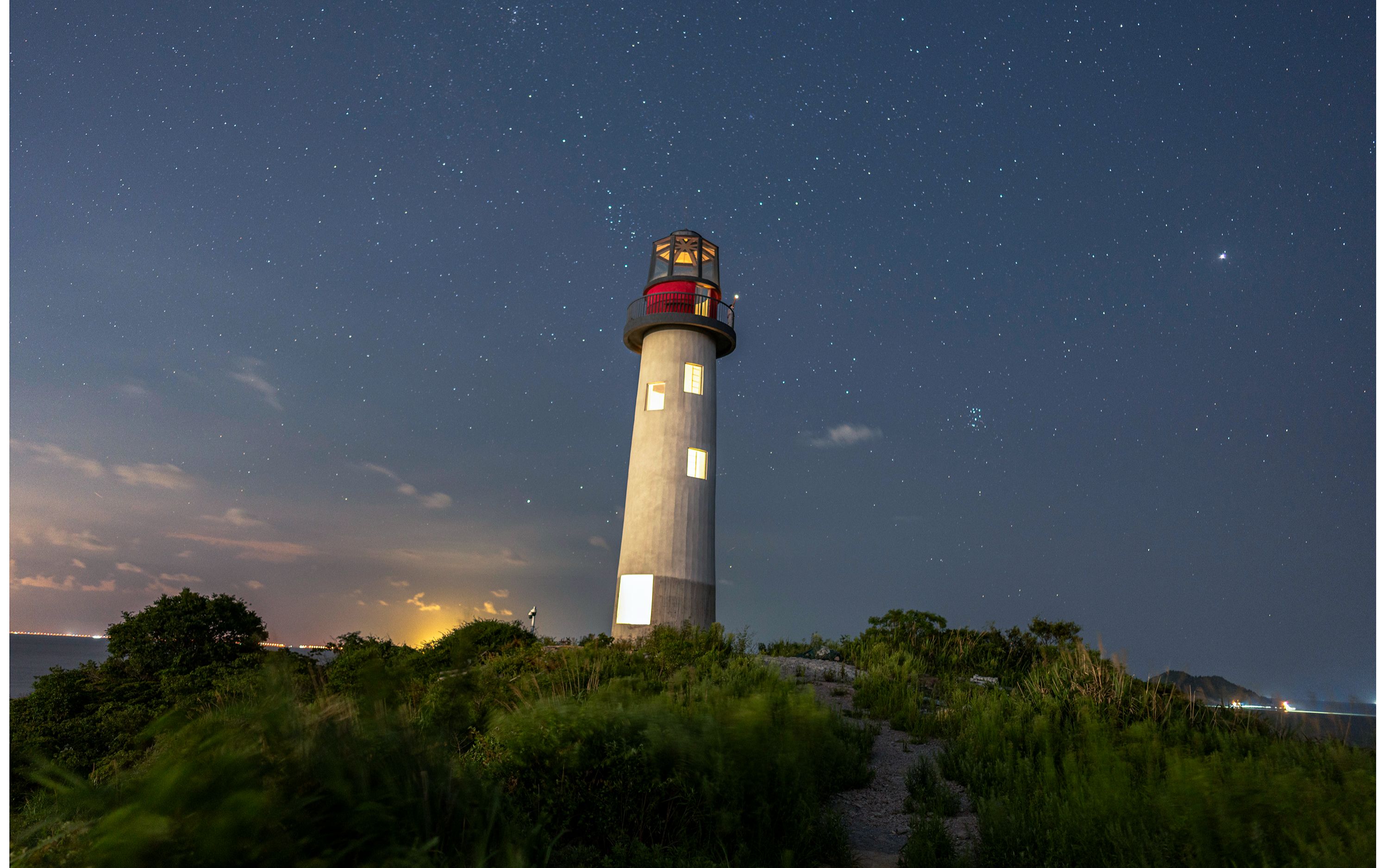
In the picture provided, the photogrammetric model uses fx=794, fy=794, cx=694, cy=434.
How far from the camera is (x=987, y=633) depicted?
15883 millimetres

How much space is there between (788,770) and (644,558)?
14.0 m

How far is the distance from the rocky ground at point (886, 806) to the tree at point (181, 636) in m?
13.8

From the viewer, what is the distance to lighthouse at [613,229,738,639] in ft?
64.4

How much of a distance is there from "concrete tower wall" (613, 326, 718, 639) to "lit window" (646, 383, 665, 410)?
9cm

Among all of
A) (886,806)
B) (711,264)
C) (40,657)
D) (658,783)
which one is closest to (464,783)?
(658,783)

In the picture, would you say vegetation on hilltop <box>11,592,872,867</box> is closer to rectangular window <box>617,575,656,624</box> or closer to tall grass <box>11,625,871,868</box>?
tall grass <box>11,625,871,868</box>

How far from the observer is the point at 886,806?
7.09 metres

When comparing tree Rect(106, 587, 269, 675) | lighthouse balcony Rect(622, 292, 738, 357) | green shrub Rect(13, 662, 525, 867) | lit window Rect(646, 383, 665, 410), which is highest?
lighthouse balcony Rect(622, 292, 738, 357)

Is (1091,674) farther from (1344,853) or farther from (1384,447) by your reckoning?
(1384,447)

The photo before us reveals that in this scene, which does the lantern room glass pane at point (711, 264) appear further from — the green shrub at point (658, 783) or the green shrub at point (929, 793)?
the green shrub at point (658, 783)

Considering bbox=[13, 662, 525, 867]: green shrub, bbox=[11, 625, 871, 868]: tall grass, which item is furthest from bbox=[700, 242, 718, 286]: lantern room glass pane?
bbox=[13, 662, 525, 867]: green shrub

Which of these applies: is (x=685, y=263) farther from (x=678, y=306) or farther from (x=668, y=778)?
(x=668, y=778)

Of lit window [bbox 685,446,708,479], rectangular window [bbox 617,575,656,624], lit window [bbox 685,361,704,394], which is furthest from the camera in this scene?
lit window [bbox 685,361,704,394]

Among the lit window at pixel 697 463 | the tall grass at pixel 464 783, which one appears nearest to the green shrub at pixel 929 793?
the tall grass at pixel 464 783
